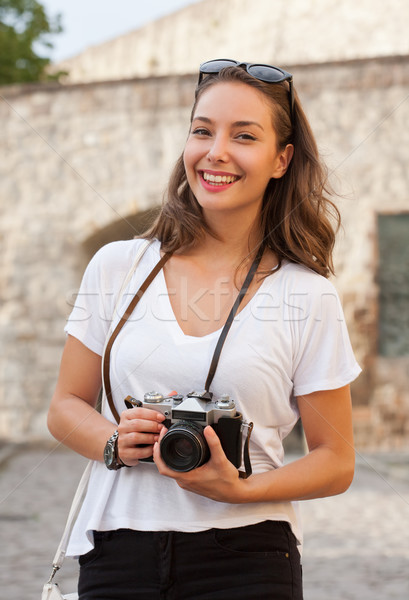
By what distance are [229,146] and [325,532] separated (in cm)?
460

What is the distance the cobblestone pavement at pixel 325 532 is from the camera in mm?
4629

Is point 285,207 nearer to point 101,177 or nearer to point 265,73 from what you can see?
point 265,73

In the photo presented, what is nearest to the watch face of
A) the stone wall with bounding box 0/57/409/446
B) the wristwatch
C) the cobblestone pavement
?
the wristwatch

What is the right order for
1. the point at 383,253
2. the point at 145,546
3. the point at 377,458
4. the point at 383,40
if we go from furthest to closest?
the point at 383,40
the point at 383,253
the point at 377,458
the point at 145,546

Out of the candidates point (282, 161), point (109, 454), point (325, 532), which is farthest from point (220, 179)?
point (325, 532)

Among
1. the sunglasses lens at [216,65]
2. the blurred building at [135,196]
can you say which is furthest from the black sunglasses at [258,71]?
the blurred building at [135,196]

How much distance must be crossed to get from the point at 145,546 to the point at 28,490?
617 cm

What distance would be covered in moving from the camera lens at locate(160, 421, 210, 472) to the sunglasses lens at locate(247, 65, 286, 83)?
2.67 feet

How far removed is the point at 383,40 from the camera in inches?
548

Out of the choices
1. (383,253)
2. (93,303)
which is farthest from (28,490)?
(93,303)

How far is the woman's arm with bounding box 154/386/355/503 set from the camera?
1.53 m

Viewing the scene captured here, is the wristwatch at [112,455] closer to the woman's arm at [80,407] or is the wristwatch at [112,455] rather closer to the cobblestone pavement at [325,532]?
the woman's arm at [80,407]

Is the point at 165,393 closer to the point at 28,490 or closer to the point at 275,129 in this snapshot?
the point at 275,129

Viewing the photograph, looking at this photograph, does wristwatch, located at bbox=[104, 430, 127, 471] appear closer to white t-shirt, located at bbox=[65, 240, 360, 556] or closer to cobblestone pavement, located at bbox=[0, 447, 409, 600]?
white t-shirt, located at bbox=[65, 240, 360, 556]
